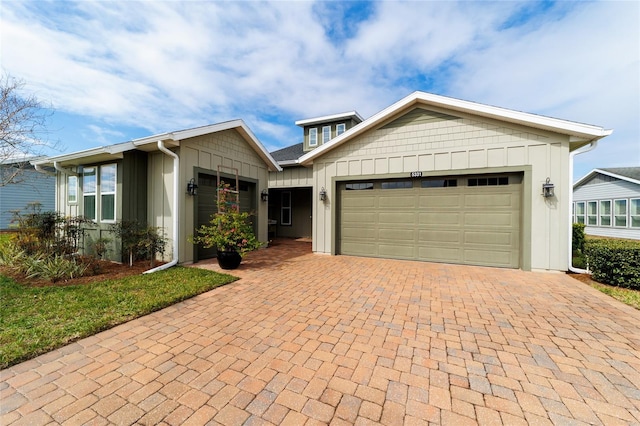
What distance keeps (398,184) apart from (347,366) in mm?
6279

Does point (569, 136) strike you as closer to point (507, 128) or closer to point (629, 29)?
point (507, 128)

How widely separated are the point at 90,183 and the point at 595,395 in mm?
10999

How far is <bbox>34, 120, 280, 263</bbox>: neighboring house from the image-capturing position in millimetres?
6571

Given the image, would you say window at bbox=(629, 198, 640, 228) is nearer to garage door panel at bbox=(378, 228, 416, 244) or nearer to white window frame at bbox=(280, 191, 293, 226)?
garage door panel at bbox=(378, 228, 416, 244)

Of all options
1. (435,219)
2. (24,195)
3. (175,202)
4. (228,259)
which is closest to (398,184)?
(435,219)

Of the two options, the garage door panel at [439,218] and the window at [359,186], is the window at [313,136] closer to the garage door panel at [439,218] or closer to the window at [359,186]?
the window at [359,186]

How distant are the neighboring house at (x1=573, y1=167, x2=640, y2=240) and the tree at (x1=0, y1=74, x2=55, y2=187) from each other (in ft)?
78.8

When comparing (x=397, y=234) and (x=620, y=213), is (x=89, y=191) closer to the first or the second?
(x=397, y=234)

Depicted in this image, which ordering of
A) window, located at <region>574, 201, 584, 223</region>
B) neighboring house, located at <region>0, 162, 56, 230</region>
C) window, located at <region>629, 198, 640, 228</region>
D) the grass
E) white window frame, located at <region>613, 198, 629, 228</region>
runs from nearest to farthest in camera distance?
the grass → window, located at <region>629, 198, 640, 228</region> → white window frame, located at <region>613, 198, 629, 228</region> → neighboring house, located at <region>0, 162, 56, 230</region> → window, located at <region>574, 201, 584, 223</region>

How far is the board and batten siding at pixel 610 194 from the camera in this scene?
1266cm

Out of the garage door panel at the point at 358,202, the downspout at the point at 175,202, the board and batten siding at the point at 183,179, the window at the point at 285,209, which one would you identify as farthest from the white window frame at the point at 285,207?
the downspout at the point at 175,202

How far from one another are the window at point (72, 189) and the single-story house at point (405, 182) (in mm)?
80

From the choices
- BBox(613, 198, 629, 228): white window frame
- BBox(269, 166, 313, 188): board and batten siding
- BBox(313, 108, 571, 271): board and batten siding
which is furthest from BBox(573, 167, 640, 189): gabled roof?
BBox(269, 166, 313, 188): board and batten siding

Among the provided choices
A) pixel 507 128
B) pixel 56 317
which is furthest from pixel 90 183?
pixel 507 128
